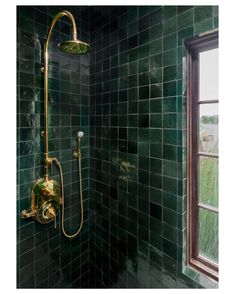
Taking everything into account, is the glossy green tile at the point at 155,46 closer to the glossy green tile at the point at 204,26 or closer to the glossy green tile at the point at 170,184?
the glossy green tile at the point at 204,26

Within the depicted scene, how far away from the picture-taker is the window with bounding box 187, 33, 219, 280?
1174mm

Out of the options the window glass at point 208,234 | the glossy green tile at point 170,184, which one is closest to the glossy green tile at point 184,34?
the glossy green tile at point 170,184

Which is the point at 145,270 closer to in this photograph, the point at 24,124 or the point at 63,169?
the point at 63,169

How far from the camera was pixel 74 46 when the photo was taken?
122 cm

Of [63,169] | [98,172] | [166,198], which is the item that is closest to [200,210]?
[166,198]

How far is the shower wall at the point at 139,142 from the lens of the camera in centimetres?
122

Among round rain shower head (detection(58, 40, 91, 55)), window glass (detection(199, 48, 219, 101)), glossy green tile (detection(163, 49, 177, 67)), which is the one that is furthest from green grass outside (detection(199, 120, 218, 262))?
round rain shower head (detection(58, 40, 91, 55))

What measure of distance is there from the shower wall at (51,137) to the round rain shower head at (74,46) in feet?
1.07

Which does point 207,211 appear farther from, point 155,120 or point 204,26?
point 204,26

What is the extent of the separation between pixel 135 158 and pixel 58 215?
808 millimetres

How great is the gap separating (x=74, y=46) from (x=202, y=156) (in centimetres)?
104

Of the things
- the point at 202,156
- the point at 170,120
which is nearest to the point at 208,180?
the point at 202,156

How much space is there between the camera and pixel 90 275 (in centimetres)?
189

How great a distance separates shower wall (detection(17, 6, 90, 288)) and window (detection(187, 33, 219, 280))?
0.94 m
